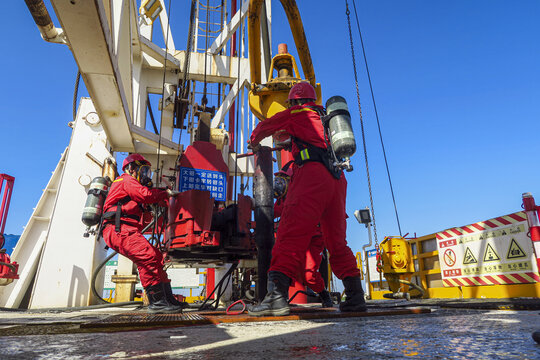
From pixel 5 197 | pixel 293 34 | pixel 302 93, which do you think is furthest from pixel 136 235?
pixel 5 197

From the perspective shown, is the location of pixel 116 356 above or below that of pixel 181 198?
below

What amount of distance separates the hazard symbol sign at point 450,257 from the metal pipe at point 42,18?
706 cm

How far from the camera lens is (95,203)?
3.97 m

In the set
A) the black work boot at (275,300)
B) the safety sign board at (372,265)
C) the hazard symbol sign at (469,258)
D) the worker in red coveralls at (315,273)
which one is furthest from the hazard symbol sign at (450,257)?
the black work boot at (275,300)

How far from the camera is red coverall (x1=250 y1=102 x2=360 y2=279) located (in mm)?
2504

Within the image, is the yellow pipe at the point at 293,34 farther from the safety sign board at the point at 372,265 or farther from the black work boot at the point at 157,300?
the safety sign board at the point at 372,265

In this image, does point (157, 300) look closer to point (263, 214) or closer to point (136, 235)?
point (136, 235)

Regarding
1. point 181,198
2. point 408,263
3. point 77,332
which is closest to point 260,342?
point 77,332

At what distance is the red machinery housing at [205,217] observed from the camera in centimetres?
344

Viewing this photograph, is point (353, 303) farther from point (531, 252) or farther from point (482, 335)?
point (531, 252)

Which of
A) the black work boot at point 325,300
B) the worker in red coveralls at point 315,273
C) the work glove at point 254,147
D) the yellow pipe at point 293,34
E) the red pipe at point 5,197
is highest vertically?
Result: the yellow pipe at point 293,34

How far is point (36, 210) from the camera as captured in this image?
6.49m

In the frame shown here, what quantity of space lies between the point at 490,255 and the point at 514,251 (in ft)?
1.47

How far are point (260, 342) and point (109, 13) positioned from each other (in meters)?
4.38
